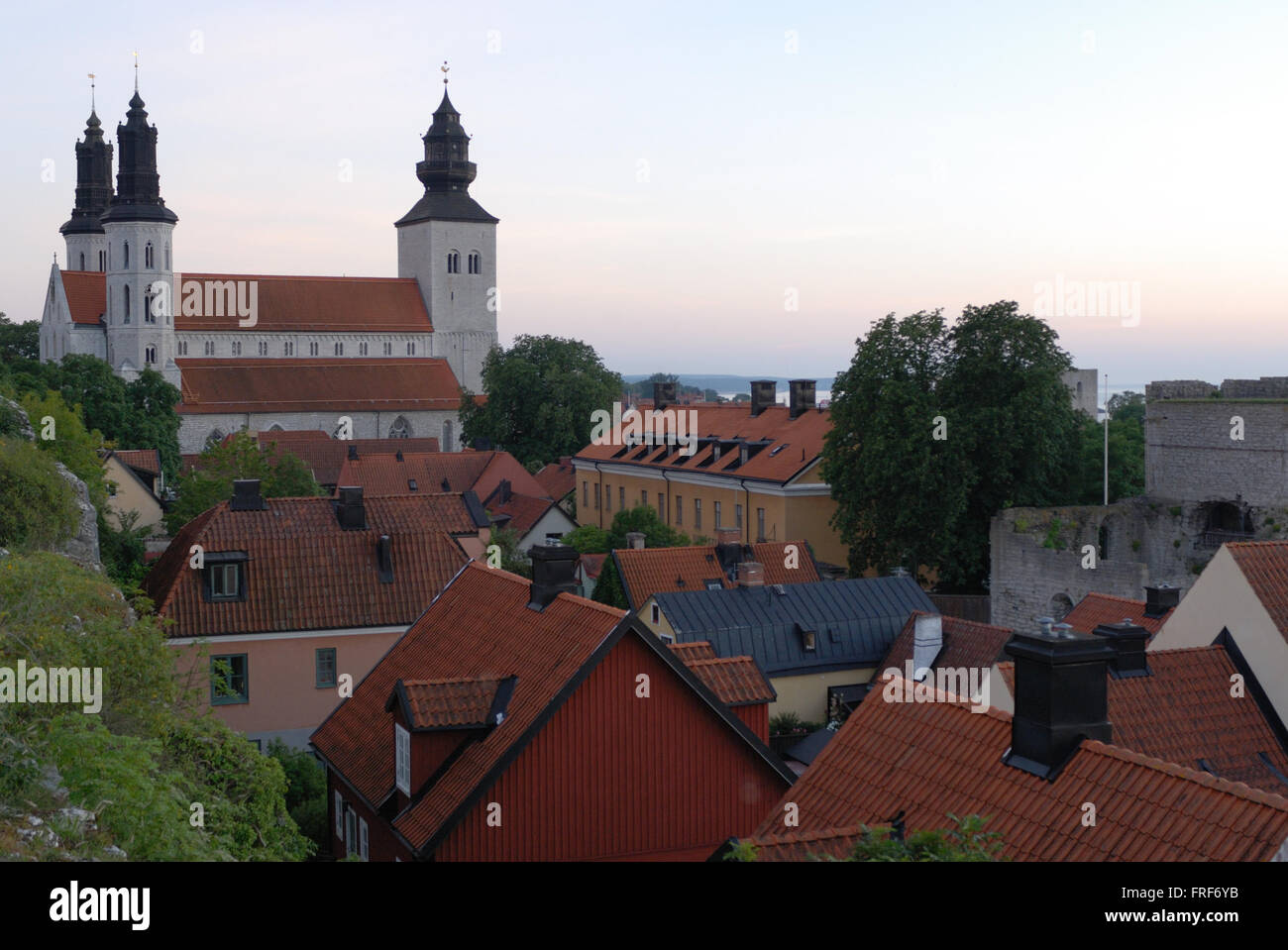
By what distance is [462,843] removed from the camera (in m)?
13.3

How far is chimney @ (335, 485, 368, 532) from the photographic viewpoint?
24484 mm

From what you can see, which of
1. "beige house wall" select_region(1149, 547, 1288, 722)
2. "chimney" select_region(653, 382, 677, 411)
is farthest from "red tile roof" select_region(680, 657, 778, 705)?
"chimney" select_region(653, 382, 677, 411)

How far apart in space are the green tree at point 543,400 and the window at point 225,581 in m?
45.0

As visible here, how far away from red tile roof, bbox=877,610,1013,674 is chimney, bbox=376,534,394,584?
9.57m

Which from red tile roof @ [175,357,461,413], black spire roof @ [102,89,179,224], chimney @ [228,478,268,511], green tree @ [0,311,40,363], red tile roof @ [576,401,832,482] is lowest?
chimney @ [228,478,268,511]

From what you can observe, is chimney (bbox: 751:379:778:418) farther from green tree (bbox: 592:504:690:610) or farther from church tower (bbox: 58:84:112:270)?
church tower (bbox: 58:84:112:270)

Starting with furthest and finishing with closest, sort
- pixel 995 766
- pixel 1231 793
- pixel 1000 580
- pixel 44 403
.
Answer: pixel 44 403 < pixel 1000 580 < pixel 995 766 < pixel 1231 793

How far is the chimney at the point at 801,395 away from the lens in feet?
158

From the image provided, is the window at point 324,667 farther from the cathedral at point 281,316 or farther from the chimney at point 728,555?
the cathedral at point 281,316

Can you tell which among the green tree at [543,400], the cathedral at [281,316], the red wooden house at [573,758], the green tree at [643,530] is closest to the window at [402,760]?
the red wooden house at [573,758]
